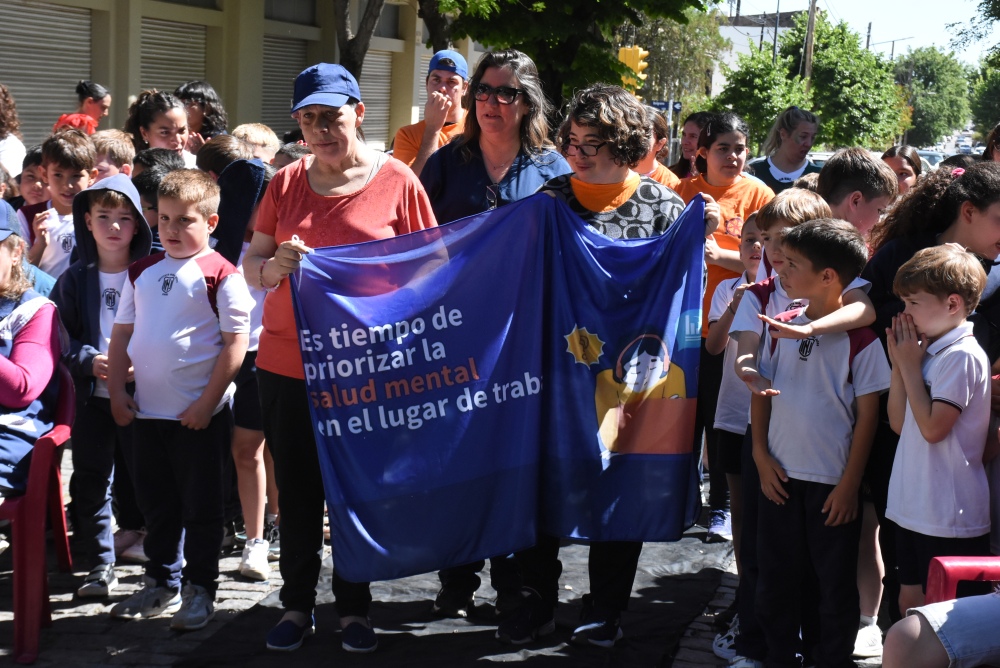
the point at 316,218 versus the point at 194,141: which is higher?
the point at 194,141

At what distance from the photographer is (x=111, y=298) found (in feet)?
15.9

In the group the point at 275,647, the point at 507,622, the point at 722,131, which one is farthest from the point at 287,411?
the point at 722,131

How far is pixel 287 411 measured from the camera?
165 inches

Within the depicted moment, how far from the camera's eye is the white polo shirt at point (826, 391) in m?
3.74

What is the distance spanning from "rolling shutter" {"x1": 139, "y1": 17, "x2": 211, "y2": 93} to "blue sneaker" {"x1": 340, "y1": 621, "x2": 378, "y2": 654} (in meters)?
11.6

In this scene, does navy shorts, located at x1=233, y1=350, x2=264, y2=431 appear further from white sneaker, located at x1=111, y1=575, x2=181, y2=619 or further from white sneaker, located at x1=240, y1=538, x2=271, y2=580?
white sneaker, located at x1=111, y1=575, x2=181, y2=619

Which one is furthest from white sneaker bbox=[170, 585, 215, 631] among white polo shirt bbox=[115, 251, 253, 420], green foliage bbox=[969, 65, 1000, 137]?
green foliage bbox=[969, 65, 1000, 137]

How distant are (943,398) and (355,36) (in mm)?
11929

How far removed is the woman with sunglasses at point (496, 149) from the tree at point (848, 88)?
4090 centimetres

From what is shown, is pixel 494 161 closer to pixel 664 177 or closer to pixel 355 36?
pixel 664 177

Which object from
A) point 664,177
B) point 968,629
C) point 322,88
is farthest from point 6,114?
point 968,629

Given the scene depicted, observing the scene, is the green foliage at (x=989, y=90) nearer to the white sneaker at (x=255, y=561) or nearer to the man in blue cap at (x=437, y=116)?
the man in blue cap at (x=437, y=116)

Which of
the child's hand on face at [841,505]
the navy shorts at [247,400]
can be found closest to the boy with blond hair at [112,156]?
the navy shorts at [247,400]

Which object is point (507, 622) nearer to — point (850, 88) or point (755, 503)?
point (755, 503)
